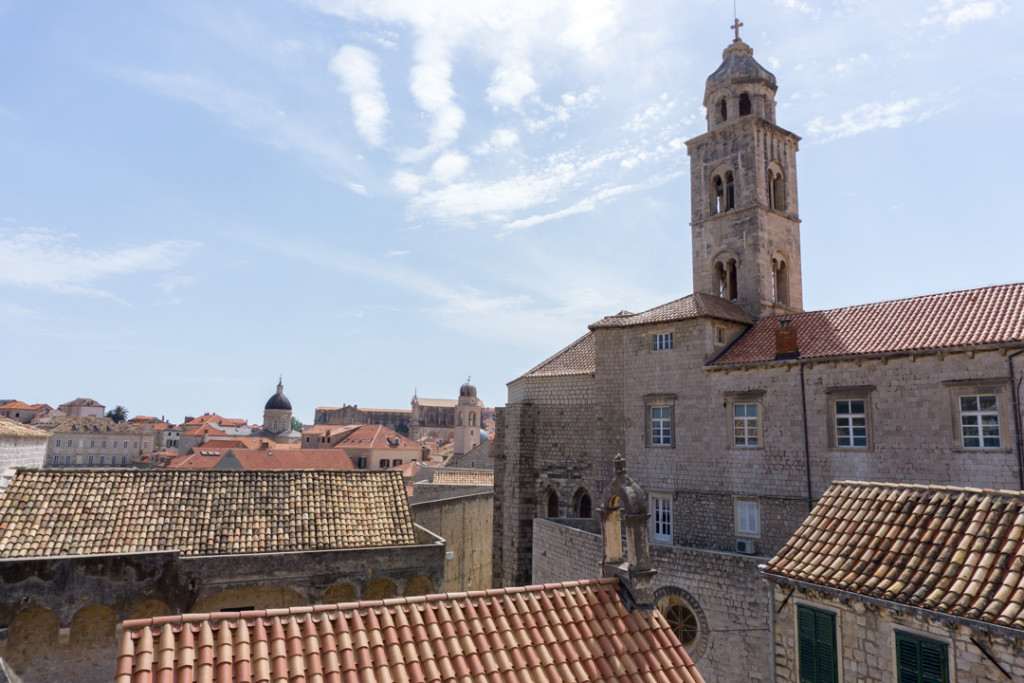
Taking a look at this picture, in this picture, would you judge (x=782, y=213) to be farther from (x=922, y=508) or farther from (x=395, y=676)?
(x=395, y=676)

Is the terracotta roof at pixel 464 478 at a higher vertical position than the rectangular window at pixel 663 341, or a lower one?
lower

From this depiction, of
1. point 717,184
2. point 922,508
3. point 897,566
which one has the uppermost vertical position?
point 717,184

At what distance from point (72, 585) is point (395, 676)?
37.3 ft

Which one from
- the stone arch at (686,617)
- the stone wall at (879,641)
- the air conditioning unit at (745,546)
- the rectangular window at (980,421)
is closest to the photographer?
the stone wall at (879,641)

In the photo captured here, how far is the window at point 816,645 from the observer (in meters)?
9.21

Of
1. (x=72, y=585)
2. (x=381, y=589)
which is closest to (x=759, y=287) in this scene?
(x=381, y=589)

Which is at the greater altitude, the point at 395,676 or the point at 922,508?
the point at 922,508

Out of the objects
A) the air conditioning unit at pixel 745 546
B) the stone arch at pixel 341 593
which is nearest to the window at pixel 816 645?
the air conditioning unit at pixel 745 546

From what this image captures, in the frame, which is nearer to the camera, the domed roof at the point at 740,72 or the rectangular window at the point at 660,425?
the rectangular window at the point at 660,425

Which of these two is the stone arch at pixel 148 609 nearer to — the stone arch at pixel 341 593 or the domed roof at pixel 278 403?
the stone arch at pixel 341 593

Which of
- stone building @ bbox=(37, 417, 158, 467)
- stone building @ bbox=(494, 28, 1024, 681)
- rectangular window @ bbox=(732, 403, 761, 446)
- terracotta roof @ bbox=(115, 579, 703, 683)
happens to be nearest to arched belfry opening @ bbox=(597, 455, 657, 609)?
terracotta roof @ bbox=(115, 579, 703, 683)

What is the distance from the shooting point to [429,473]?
5125 cm

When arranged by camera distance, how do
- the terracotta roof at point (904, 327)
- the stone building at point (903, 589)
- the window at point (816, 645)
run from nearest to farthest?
the stone building at point (903, 589)
the window at point (816, 645)
the terracotta roof at point (904, 327)

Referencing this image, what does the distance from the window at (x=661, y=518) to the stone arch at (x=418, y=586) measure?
28.2 feet
